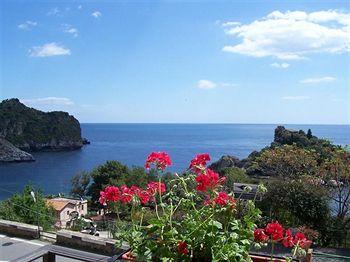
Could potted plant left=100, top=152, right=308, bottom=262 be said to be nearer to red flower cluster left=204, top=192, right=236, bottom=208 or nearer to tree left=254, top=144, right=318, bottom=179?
red flower cluster left=204, top=192, right=236, bottom=208

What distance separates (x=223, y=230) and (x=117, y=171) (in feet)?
110

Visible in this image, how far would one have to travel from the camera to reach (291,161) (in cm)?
1505

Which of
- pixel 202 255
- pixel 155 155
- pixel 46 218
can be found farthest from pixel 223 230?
pixel 46 218

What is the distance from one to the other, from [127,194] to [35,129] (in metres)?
99.9

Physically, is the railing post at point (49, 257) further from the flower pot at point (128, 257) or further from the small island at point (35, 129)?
the small island at point (35, 129)

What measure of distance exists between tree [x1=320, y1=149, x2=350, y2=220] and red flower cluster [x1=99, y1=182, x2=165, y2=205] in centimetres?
1098

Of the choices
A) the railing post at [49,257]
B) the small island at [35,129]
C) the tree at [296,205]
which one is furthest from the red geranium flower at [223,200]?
the small island at [35,129]

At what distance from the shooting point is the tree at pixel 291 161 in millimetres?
14698

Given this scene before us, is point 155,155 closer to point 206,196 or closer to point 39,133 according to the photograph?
point 206,196

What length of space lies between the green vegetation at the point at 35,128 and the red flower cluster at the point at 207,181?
318ft

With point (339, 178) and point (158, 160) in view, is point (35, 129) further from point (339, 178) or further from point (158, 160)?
point (158, 160)

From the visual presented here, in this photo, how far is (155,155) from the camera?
81.7 inches

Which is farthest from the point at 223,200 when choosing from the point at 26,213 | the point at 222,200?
the point at 26,213

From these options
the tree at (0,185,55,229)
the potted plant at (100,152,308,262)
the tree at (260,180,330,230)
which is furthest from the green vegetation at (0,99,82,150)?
the potted plant at (100,152,308,262)
